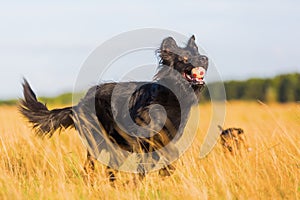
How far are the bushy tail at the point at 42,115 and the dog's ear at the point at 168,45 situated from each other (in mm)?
1479

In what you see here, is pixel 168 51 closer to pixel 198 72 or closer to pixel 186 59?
pixel 186 59

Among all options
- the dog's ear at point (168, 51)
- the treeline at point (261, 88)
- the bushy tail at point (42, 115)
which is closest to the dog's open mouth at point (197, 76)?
the dog's ear at point (168, 51)

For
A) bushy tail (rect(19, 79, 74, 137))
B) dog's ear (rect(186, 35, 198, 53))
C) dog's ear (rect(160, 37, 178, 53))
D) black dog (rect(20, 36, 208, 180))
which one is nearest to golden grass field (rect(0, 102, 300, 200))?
bushy tail (rect(19, 79, 74, 137))

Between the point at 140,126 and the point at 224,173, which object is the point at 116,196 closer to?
the point at 224,173

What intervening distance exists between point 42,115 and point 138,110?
1348 millimetres

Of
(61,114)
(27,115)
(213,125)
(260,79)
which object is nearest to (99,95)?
(61,114)

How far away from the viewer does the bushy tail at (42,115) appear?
23.5 feet

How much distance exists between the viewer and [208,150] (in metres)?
7.33

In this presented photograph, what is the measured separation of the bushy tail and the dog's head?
1.48m

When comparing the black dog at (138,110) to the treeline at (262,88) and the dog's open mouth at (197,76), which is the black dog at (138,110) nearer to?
the dog's open mouth at (197,76)

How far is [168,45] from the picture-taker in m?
6.79

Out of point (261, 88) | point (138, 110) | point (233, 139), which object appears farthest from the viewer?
point (261, 88)

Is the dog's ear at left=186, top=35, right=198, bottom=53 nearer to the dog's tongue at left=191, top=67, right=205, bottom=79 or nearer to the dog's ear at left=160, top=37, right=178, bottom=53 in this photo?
the dog's ear at left=160, top=37, right=178, bottom=53

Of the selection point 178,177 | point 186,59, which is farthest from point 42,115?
point 178,177
